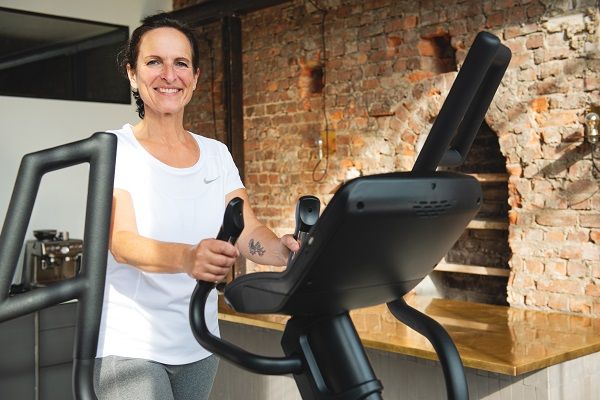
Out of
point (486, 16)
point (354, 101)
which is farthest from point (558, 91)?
point (354, 101)

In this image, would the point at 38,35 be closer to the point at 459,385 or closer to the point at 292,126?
the point at 292,126

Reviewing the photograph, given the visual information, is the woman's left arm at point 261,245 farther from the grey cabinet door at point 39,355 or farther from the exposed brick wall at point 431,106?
the grey cabinet door at point 39,355

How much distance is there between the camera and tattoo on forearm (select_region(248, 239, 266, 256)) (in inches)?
69.0

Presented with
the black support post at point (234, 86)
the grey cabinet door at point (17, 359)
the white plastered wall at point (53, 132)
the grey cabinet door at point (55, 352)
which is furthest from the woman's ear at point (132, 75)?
the black support post at point (234, 86)

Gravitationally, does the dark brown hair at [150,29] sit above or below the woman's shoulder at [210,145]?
above

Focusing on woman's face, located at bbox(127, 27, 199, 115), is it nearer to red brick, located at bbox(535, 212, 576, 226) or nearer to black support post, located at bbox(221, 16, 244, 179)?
red brick, located at bbox(535, 212, 576, 226)

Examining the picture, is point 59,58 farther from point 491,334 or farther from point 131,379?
point 131,379

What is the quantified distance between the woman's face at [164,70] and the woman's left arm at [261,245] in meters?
0.28

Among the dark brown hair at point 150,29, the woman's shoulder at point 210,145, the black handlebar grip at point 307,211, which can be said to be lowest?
the black handlebar grip at point 307,211

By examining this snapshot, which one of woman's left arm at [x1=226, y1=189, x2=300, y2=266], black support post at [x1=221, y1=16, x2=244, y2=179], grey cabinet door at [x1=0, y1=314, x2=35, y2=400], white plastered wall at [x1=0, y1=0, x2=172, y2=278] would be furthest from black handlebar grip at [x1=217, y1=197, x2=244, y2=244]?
black support post at [x1=221, y1=16, x2=244, y2=179]

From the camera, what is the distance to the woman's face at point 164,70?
1.78 meters

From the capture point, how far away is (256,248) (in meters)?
1.78

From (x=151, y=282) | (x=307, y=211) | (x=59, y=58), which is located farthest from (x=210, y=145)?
(x=59, y=58)

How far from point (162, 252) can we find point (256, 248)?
1.33 ft
